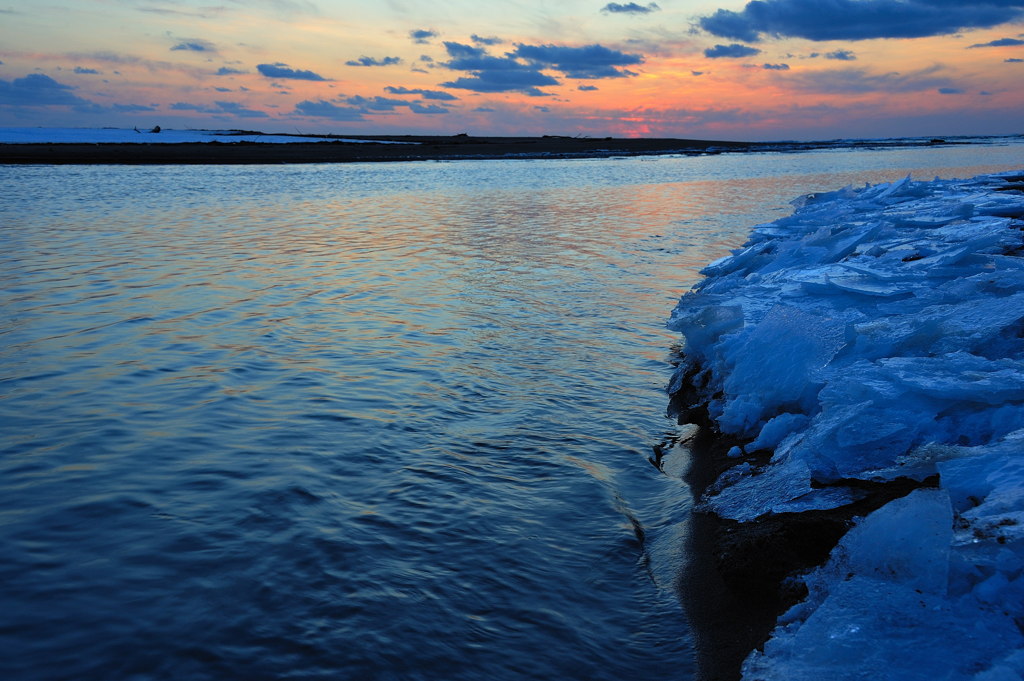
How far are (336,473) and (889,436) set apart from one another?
3.40m

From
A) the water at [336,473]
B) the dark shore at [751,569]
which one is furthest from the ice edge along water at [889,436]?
the water at [336,473]

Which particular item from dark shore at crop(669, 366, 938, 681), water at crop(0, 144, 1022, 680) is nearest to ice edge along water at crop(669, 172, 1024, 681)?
dark shore at crop(669, 366, 938, 681)

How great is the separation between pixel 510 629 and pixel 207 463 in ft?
8.82

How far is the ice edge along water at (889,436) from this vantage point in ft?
8.39

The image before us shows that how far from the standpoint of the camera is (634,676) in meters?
3.04

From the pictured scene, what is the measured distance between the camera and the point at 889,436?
390cm

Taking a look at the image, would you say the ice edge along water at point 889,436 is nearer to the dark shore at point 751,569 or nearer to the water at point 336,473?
the dark shore at point 751,569

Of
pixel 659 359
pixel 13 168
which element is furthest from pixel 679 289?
pixel 13 168

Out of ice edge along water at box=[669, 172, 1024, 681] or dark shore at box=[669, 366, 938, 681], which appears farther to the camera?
dark shore at box=[669, 366, 938, 681]

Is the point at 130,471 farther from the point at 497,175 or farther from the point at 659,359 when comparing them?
the point at 497,175

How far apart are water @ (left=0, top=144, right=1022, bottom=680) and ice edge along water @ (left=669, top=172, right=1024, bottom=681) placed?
2.06ft

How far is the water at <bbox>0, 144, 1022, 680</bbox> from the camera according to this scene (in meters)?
3.24

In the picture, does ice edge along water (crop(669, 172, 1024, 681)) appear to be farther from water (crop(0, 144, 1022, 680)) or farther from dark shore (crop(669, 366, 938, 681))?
water (crop(0, 144, 1022, 680))

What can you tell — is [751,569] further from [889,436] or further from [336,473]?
[336,473]
